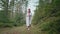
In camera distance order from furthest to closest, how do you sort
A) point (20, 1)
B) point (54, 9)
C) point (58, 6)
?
point (20, 1)
point (54, 9)
point (58, 6)

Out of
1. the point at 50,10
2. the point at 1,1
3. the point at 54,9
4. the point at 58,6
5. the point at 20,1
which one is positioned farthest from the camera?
the point at 20,1

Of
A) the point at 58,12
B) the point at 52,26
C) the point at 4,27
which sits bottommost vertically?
the point at 4,27

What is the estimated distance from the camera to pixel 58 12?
1127 cm

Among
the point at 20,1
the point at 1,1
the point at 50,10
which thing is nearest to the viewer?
the point at 50,10

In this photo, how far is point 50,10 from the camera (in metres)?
12.5

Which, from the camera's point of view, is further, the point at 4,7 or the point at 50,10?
the point at 4,7

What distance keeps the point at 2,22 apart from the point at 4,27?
532 millimetres

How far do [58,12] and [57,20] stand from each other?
1.76 feet

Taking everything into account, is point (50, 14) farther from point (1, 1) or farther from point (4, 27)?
point (1, 1)

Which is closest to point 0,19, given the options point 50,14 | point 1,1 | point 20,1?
point 1,1

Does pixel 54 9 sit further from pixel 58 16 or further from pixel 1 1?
pixel 1 1

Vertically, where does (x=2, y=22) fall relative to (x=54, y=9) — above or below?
below

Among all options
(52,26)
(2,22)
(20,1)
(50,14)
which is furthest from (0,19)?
(20,1)

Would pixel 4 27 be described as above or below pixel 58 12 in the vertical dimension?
below
